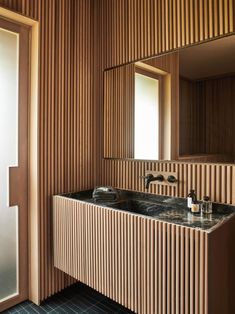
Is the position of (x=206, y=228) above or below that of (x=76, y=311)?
above

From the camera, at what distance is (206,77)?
2.03 m

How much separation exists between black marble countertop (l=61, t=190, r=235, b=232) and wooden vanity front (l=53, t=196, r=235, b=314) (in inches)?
3.0

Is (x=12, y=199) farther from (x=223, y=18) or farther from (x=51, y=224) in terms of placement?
(x=223, y=18)

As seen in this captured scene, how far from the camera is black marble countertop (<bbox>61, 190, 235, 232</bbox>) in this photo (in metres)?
1.60

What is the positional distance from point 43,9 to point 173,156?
1.67 metres

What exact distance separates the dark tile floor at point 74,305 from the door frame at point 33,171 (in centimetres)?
7

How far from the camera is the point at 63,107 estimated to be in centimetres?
241

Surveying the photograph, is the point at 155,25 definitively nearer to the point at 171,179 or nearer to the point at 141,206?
the point at 171,179

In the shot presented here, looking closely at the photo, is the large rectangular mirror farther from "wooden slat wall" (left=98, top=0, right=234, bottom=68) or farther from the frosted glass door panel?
the frosted glass door panel

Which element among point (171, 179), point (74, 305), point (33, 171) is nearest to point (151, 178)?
point (171, 179)

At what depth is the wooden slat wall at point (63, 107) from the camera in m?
2.26

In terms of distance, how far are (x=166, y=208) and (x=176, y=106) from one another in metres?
0.84

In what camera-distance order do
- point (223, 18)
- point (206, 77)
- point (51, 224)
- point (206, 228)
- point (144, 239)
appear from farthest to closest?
1. point (51, 224)
2. point (206, 77)
3. point (223, 18)
4. point (144, 239)
5. point (206, 228)

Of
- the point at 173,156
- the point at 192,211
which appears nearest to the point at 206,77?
the point at 173,156
